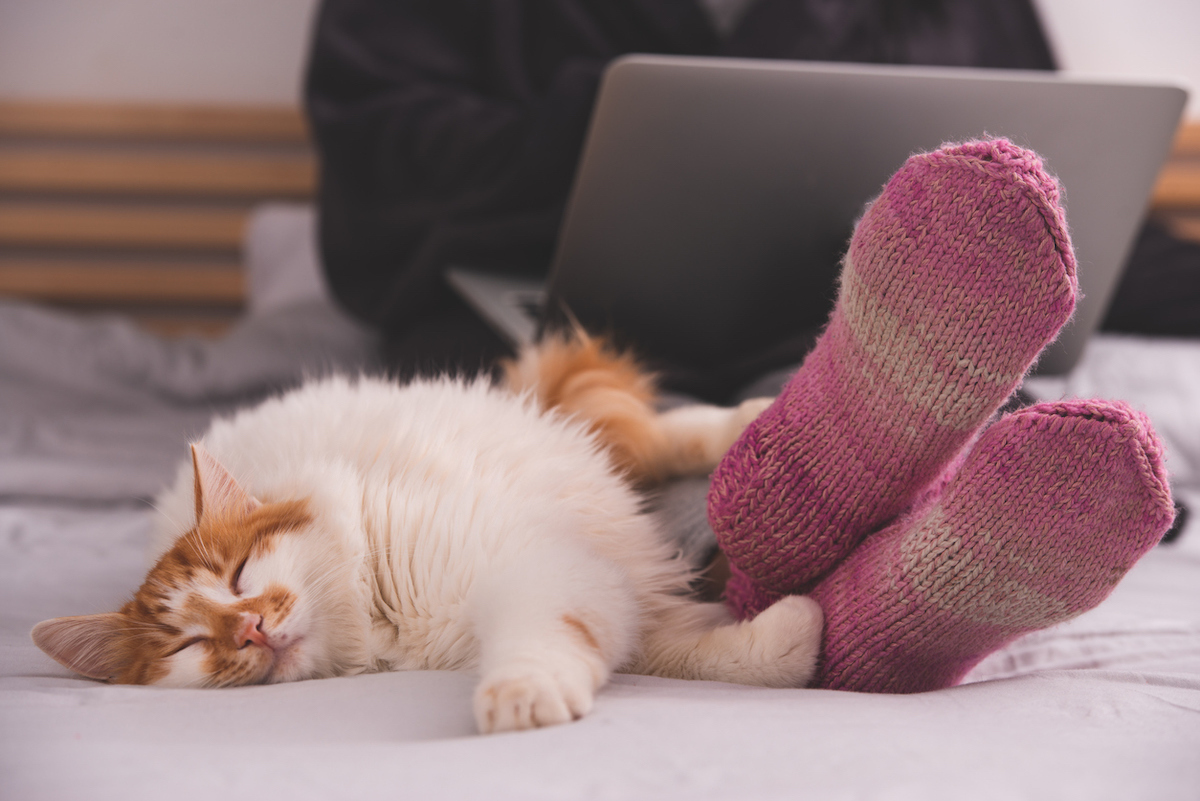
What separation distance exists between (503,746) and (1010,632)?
388 millimetres

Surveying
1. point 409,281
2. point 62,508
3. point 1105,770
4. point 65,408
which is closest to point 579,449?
point 1105,770

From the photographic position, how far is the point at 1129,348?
1.44 meters

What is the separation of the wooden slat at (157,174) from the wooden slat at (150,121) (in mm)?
63

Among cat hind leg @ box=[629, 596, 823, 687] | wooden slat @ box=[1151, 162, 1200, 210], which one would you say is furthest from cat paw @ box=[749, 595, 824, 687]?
wooden slat @ box=[1151, 162, 1200, 210]

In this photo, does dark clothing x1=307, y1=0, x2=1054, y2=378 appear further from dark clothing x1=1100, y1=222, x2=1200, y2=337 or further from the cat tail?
dark clothing x1=1100, y1=222, x2=1200, y2=337

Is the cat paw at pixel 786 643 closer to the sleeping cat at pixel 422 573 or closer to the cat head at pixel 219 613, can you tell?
the sleeping cat at pixel 422 573

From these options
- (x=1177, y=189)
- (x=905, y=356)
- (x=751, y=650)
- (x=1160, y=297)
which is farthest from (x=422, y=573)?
(x=1177, y=189)

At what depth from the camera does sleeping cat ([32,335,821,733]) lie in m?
0.61

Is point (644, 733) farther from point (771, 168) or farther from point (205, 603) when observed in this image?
point (771, 168)

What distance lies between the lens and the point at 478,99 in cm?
160

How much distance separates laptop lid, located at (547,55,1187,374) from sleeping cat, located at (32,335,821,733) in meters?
0.20

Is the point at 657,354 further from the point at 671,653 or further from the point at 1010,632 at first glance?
the point at 1010,632

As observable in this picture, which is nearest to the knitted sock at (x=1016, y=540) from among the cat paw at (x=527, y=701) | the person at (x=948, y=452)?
the person at (x=948, y=452)

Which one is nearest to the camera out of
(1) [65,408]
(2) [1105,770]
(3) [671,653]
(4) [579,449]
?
(2) [1105,770]
